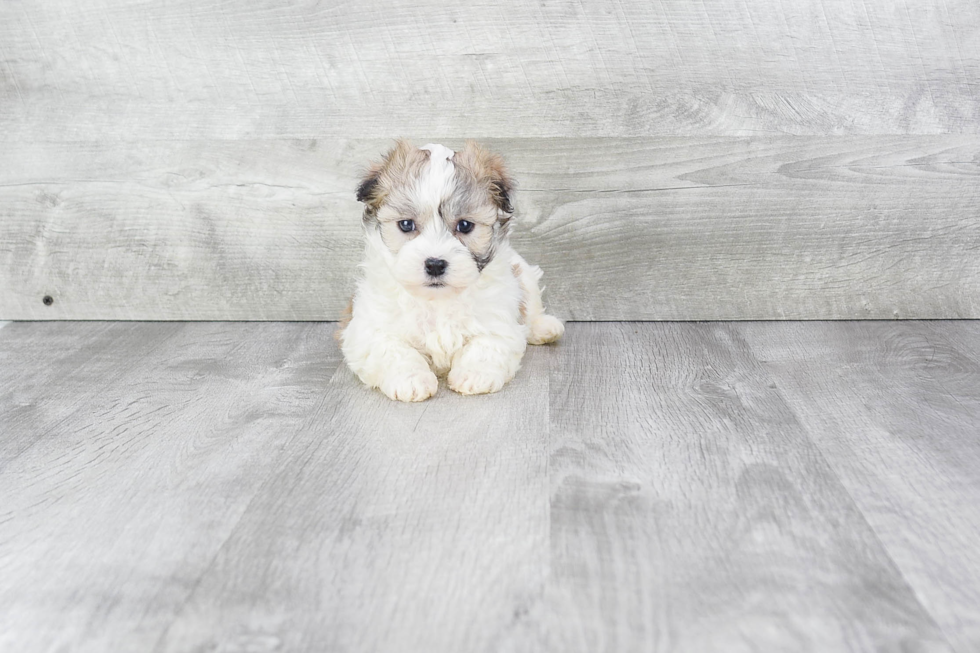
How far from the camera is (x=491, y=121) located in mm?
2521

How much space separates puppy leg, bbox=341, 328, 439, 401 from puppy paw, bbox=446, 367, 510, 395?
56 millimetres

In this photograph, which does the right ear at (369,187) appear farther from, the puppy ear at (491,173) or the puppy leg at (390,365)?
the puppy leg at (390,365)

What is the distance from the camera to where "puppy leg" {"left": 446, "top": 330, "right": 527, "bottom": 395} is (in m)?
2.04

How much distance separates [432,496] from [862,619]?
2.45 feet

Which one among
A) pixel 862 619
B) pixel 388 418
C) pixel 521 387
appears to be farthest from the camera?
pixel 521 387

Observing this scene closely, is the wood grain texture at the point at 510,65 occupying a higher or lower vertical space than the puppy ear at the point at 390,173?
higher

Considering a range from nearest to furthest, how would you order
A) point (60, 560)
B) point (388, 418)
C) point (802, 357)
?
point (60, 560) → point (388, 418) → point (802, 357)

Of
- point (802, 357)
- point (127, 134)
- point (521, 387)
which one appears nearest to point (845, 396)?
point (802, 357)

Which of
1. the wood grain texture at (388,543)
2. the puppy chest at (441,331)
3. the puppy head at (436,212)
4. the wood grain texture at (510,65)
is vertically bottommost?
the wood grain texture at (388,543)

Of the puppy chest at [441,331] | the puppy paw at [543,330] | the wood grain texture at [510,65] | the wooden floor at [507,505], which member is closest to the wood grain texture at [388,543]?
the wooden floor at [507,505]

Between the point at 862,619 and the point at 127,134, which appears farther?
the point at 127,134

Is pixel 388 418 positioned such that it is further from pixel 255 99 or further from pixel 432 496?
pixel 255 99

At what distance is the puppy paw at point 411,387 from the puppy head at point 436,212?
0.69ft

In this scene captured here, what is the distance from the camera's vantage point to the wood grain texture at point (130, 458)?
127cm
